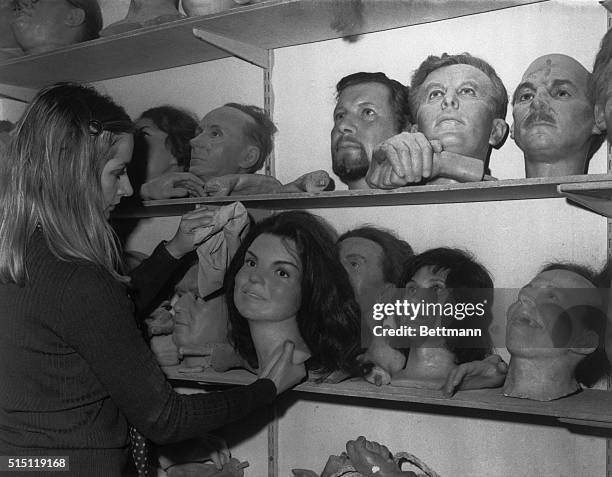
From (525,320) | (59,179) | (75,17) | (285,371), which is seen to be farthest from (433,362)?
(75,17)

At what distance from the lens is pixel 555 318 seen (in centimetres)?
143

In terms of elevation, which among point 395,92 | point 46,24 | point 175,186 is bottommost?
point 175,186

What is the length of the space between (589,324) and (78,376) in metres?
1.00

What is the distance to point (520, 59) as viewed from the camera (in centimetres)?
166

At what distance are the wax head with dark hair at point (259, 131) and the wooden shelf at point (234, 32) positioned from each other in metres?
0.17

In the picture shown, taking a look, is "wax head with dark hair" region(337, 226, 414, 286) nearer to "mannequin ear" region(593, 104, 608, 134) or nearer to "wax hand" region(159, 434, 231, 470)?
"mannequin ear" region(593, 104, 608, 134)

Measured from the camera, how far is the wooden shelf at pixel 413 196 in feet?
4.38

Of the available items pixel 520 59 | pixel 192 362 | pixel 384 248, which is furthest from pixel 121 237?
pixel 520 59

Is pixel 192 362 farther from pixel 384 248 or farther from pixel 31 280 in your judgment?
pixel 31 280

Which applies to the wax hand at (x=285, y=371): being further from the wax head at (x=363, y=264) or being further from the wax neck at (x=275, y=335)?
the wax head at (x=363, y=264)

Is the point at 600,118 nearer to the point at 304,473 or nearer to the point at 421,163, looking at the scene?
the point at 421,163

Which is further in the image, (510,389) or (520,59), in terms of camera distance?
(520,59)

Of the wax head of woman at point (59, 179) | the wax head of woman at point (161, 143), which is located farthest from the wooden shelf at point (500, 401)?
the wax head of woman at point (161, 143)

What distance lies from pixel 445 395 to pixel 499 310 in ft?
0.88
